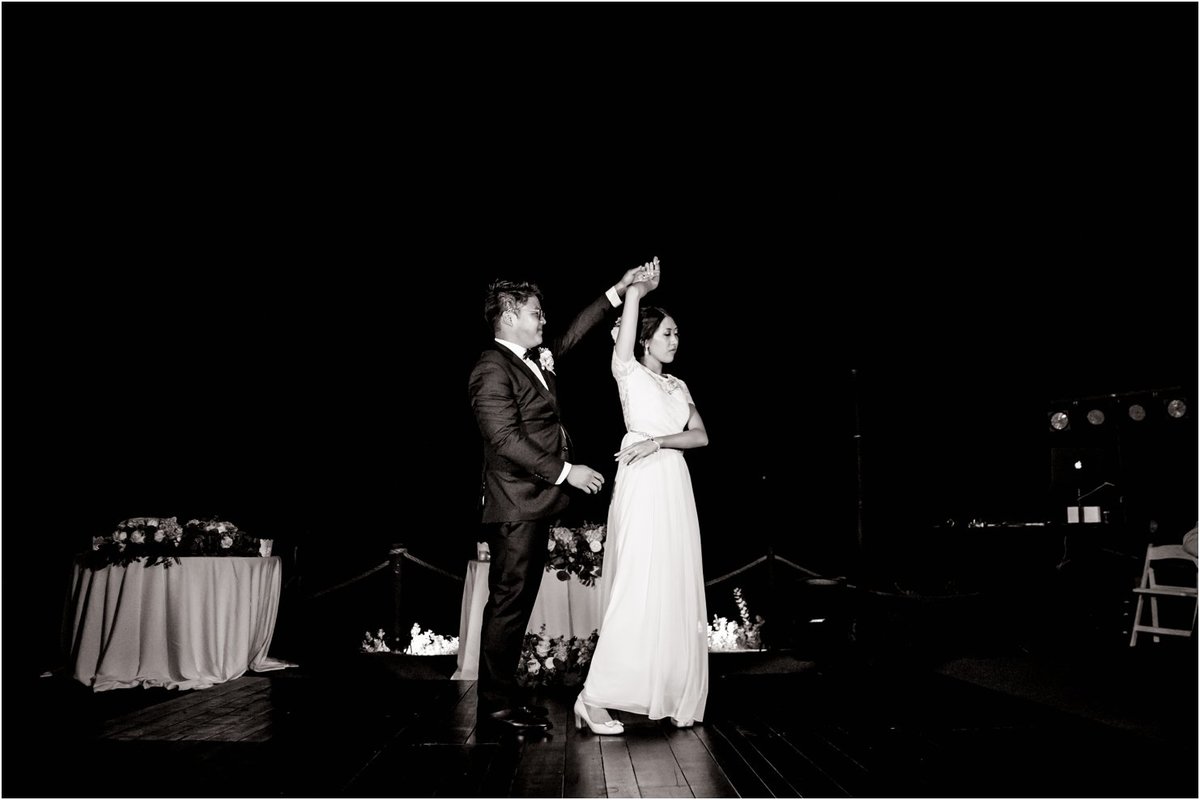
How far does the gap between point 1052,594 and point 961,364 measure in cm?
329

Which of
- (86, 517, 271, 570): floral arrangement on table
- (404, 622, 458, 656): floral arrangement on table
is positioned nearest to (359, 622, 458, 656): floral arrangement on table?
(404, 622, 458, 656): floral arrangement on table

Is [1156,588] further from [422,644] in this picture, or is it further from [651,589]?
[422,644]

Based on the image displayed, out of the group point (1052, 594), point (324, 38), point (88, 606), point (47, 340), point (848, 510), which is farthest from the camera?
point (848, 510)

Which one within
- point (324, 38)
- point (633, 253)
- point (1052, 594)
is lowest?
point (1052, 594)

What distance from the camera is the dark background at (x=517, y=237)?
542 centimetres

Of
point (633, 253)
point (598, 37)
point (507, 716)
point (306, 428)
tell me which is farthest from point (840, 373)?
point (507, 716)

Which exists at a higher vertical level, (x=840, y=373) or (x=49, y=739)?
(x=840, y=373)

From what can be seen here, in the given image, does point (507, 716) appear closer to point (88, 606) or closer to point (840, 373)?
point (88, 606)

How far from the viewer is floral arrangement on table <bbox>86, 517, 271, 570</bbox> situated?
16.4ft

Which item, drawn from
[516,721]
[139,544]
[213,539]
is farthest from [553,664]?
[139,544]

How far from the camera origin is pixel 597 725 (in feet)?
10.9

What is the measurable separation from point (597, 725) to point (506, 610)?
0.58m

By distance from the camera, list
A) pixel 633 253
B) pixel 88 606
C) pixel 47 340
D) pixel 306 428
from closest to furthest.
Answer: pixel 88 606, pixel 47 340, pixel 633 253, pixel 306 428

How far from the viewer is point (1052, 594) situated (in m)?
7.57
